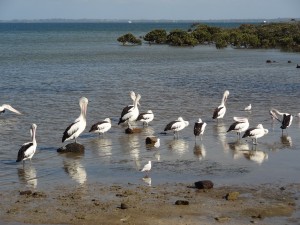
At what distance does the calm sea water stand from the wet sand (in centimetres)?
70

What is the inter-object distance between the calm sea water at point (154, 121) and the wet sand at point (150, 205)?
0.70 metres

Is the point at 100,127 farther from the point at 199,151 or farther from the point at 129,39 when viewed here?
the point at 129,39

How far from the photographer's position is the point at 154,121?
20.5 meters

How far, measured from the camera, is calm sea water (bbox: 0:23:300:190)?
44.0 ft

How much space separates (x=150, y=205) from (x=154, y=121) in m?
9.74

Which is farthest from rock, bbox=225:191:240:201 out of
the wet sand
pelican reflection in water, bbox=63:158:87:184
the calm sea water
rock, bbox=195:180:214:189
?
pelican reflection in water, bbox=63:158:87:184

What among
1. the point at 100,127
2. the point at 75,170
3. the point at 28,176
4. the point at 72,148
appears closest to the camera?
the point at 28,176

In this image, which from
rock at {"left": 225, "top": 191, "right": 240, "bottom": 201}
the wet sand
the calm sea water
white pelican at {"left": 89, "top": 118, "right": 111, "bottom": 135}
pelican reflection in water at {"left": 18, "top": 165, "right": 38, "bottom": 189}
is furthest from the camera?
white pelican at {"left": 89, "top": 118, "right": 111, "bottom": 135}

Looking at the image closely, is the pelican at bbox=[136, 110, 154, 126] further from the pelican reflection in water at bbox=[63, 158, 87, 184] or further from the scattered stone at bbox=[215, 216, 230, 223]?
the scattered stone at bbox=[215, 216, 230, 223]

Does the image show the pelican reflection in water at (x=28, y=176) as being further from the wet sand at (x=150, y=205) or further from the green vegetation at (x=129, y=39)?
the green vegetation at (x=129, y=39)

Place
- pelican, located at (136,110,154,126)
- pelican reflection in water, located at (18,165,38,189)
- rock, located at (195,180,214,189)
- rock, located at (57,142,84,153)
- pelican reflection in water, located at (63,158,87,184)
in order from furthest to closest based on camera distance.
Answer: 1. pelican, located at (136,110,154,126)
2. rock, located at (57,142,84,153)
3. pelican reflection in water, located at (63,158,87,184)
4. pelican reflection in water, located at (18,165,38,189)
5. rock, located at (195,180,214,189)

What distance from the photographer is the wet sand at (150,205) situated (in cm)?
1009

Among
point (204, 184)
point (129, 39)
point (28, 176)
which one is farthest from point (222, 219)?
point (129, 39)

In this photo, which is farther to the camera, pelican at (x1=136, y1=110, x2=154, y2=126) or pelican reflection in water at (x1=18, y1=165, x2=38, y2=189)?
pelican at (x1=136, y1=110, x2=154, y2=126)
